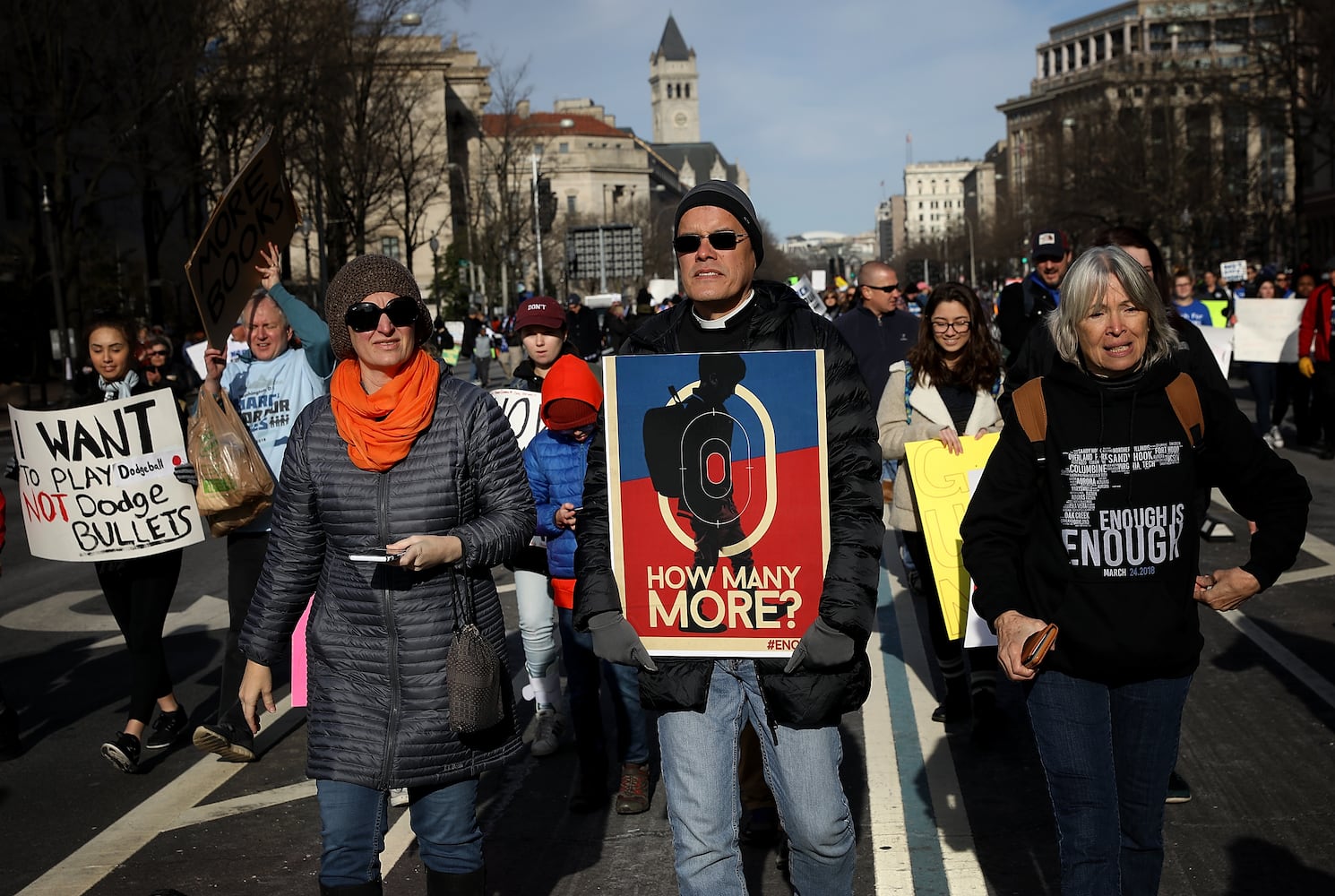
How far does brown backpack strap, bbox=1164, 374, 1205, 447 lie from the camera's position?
3.50m

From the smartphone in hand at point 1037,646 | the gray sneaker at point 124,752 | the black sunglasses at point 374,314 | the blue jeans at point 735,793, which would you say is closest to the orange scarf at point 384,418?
the black sunglasses at point 374,314

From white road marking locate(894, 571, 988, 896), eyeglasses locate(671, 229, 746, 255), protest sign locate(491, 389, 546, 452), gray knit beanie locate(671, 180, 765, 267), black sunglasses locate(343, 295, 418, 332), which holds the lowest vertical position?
white road marking locate(894, 571, 988, 896)

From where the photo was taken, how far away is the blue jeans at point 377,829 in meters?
3.58

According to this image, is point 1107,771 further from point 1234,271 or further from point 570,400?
point 1234,271

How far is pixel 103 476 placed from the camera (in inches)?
257

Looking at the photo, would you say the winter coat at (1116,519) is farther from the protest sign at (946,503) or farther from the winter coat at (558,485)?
the winter coat at (558,485)

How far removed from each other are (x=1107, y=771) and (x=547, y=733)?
329cm

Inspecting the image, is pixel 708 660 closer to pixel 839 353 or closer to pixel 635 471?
pixel 635 471

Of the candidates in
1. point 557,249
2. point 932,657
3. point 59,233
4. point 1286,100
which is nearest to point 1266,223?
point 1286,100

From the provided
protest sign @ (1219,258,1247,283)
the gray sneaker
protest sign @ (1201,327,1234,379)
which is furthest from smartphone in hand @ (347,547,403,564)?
protest sign @ (1219,258,1247,283)

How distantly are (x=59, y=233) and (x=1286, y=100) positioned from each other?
31.1 metres

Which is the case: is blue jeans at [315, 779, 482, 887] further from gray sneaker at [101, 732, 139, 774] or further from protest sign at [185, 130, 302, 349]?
gray sneaker at [101, 732, 139, 774]

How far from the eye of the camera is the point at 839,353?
3484 mm

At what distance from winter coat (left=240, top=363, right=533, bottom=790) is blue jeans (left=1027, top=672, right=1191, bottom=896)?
1.36m
